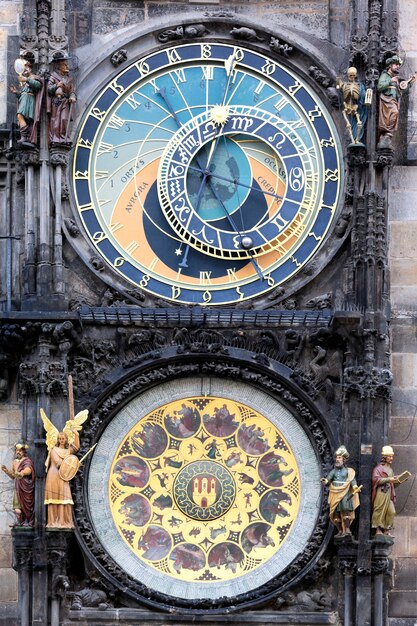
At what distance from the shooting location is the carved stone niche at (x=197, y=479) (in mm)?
22547

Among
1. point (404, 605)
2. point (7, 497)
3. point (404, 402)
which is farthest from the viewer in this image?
point (404, 402)

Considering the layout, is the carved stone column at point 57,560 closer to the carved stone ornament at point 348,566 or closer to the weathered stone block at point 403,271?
the carved stone ornament at point 348,566

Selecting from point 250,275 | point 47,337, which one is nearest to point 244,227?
point 250,275

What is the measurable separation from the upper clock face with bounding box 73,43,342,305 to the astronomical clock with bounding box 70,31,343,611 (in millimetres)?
12

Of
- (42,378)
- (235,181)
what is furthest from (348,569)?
(235,181)

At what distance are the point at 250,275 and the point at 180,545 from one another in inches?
93.0

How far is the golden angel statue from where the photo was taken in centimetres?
2234

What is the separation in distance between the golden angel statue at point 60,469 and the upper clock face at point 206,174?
149 centimetres

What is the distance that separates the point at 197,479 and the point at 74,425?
1148 mm

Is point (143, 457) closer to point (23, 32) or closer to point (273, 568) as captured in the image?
point (273, 568)

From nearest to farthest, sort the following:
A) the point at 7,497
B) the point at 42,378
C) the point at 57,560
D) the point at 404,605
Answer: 1. the point at 57,560
2. the point at 42,378
3. the point at 404,605
4. the point at 7,497

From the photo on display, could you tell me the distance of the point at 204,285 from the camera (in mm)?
23156

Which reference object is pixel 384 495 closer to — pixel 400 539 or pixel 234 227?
pixel 400 539

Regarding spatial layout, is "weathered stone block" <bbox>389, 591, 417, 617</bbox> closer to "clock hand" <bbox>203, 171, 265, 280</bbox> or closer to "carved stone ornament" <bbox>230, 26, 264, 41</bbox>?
"clock hand" <bbox>203, 171, 265, 280</bbox>
